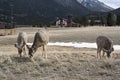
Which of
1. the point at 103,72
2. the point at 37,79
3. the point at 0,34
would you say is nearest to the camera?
the point at 37,79

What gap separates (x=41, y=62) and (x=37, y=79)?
4.38 metres

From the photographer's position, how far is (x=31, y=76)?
50.2ft

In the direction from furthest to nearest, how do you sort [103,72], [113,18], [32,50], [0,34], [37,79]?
1. [113,18]
2. [0,34]
3. [32,50]
4. [103,72]
5. [37,79]

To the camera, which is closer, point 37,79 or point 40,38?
point 37,79

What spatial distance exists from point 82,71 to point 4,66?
3967 mm

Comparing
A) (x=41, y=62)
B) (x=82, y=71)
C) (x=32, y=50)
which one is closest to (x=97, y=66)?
(x=82, y=71)

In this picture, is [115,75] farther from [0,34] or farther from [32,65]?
Answer: [0,34]

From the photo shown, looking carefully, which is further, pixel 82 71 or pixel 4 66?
pixel 4 66

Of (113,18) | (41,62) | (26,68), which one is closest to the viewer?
(26,68)

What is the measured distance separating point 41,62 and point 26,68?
1.78 meters

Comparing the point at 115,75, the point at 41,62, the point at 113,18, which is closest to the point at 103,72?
the point at 115,75

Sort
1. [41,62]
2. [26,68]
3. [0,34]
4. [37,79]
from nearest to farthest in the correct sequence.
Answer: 1. [37,79]
2. [26,68]
3. [41,62]
4. [0,34]

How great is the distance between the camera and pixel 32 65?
1820 centimetres

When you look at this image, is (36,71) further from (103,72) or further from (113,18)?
(113,18)
